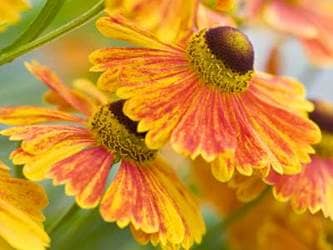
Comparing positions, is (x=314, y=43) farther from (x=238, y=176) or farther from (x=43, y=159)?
(x=43, y=159)

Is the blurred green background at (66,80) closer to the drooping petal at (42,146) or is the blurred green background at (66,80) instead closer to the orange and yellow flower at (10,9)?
the drooping petal at (42,146)

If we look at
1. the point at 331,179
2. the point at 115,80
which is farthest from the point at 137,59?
the point at 331,179

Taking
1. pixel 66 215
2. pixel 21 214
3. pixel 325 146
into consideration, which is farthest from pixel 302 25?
pixel 21 214

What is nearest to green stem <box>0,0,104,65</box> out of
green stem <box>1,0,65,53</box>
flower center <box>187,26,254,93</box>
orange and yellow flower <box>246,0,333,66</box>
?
green stem <box>1,0,65,53</box>

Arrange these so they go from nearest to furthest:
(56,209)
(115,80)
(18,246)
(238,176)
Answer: (18,246) < (115,80) < (238,176) < (56,209)

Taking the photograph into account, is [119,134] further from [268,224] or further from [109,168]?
[268,224]

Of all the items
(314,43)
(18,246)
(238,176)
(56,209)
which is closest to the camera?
(18,246)

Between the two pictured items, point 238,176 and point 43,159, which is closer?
point 43,159
